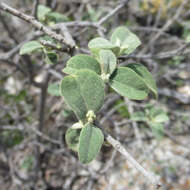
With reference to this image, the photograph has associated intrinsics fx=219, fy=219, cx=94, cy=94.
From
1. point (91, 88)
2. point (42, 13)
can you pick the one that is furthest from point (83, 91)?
point (42, 13)

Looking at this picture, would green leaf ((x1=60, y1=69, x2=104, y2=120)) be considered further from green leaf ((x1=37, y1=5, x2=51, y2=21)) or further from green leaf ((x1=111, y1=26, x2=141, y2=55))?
green leaf ((x1=37, y1=5, x2=51, y2=21))

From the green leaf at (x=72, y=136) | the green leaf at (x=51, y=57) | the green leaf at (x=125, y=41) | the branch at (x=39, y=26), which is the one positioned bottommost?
the green leaf at (x=72, y=136)

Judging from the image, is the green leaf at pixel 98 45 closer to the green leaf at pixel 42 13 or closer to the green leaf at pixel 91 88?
the green leaf at pixel 91 88

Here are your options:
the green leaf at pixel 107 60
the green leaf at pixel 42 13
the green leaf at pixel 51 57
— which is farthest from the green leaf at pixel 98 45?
the green leaf at pixel 42 13

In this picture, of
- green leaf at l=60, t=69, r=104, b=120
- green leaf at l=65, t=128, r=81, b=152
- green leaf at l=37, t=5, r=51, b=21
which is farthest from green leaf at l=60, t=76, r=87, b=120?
green leaf at l=37, t=5, r=51, b=21

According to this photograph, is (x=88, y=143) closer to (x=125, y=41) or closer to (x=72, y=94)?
(x=72, y=94)

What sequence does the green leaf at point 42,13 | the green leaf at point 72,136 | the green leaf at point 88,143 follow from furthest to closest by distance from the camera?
the green leaf at point 42,13, the green leaf at point 72,136, the green leaf at point 88,143
